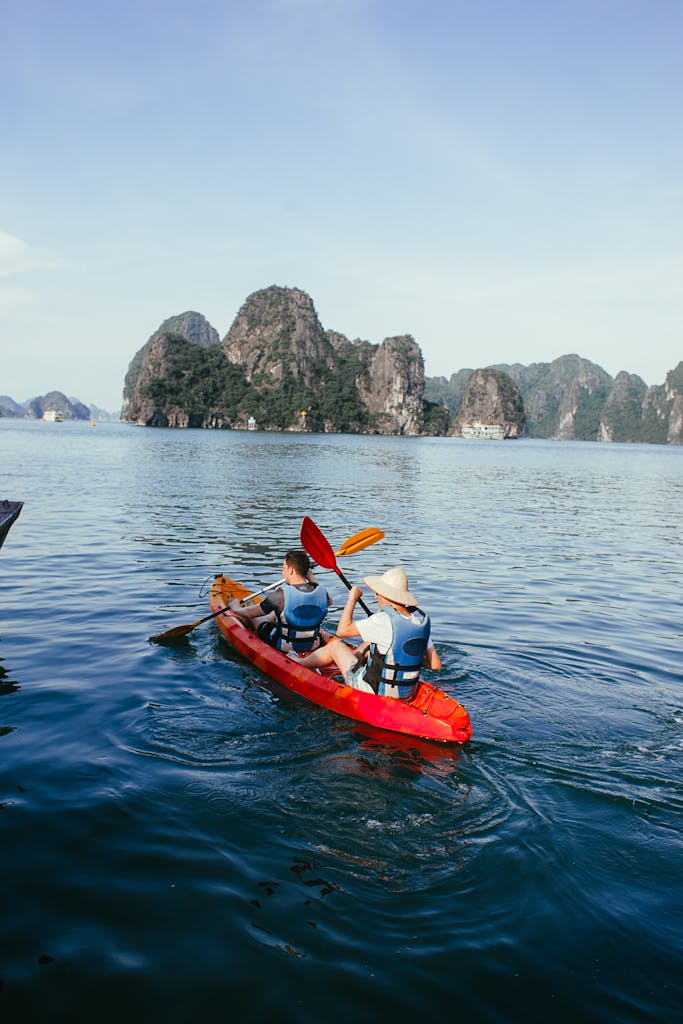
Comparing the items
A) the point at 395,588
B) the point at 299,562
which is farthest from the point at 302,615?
the point at 395,588

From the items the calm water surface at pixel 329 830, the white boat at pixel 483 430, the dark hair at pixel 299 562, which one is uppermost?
the white boat at pixel 483 430

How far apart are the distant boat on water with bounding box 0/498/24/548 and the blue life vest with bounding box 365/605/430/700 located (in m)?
5.57

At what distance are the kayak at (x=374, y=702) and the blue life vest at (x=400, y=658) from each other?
10 centimetres

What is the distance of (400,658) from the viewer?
246 inches

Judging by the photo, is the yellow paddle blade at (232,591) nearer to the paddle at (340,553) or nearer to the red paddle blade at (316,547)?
the paddle at (340,553)

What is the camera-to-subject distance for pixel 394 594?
237 inches

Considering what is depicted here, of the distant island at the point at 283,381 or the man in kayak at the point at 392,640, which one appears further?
the distant island at the point at 283,381

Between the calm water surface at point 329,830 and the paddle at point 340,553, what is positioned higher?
the paddle at point 340,553

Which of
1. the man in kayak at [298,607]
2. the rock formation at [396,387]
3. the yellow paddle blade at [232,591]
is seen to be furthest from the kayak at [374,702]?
the rock formation at [396,387]

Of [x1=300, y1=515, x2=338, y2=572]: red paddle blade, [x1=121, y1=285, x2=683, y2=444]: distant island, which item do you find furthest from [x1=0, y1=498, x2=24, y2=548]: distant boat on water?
[x1=121, y1=285, x2=683, y2=444]: distant island

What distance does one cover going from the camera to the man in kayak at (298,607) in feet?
24.9

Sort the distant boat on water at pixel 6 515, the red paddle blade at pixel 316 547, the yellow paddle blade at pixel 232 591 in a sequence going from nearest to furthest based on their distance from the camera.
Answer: the red paddle blade at pixel 316 547 < the distant boat on water at pixel 6 515 < the yellow paddle blade at pixel 232 591

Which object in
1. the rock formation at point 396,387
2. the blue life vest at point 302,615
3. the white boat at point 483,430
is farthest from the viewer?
the white boat at point 483,430

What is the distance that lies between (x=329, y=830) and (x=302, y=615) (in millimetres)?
3251
